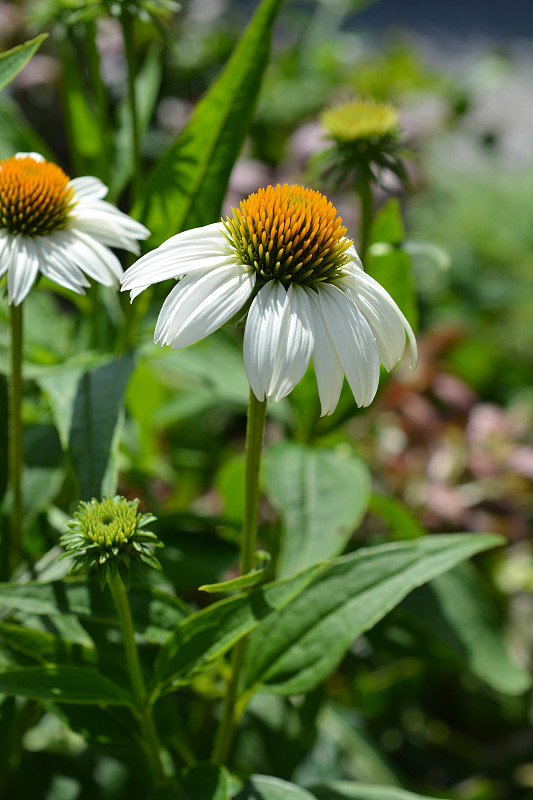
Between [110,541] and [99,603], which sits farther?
[99,603]

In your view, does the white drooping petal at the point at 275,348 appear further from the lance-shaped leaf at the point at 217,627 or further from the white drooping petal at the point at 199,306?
the lance-shaped leaf at the point at 217,627

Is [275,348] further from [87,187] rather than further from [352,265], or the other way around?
[87,187]

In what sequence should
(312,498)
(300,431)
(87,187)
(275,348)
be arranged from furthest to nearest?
(300,431) → (312,498) → (87,187) → (275,348)

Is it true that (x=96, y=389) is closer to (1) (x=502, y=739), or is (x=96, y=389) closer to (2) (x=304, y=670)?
(2) (x=304, y=670)

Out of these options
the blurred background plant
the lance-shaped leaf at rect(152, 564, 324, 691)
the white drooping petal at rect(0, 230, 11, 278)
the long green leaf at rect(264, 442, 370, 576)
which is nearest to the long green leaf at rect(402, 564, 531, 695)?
the blurred background plant

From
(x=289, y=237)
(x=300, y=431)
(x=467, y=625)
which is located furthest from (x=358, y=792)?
(x=289, y=237)

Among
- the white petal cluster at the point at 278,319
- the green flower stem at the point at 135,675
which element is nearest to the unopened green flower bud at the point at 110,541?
the green flower stem at the point at 135,675

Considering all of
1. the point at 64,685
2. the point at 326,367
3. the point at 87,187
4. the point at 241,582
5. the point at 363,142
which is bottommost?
the point at 64,685

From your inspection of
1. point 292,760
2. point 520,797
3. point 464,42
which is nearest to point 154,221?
point 292,760
